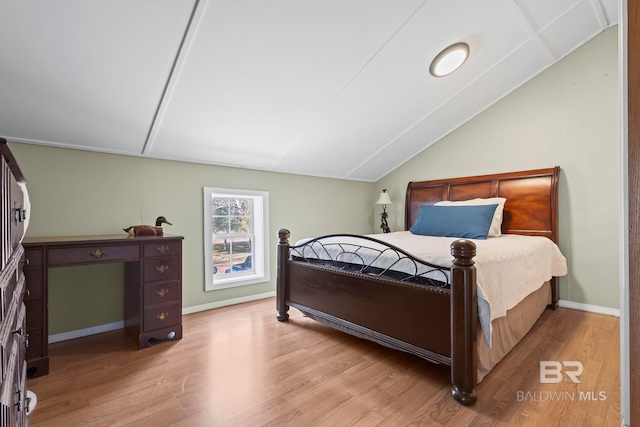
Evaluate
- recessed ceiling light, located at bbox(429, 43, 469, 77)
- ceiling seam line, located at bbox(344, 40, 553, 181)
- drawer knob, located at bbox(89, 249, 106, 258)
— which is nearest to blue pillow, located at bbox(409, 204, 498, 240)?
ceiling seam line, located at bbox(344, 40, 553, 181)

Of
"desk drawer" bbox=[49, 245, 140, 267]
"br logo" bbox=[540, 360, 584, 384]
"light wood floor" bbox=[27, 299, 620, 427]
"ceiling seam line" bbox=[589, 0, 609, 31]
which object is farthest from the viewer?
"ceiling seam line" bbox=[589, 0, 609, 31]

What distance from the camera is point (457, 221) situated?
3.26 metres

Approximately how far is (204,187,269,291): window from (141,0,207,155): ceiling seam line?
823 mm

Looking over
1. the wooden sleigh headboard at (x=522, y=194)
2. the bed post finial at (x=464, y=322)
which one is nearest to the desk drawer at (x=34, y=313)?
the bed post finial at (x=464, y=322)

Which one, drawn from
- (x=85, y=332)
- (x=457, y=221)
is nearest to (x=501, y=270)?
(x=457, y=221)

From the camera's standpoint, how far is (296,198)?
13.5 ft

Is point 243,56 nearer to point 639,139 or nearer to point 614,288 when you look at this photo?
point 639,139

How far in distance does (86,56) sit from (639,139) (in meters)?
2.53

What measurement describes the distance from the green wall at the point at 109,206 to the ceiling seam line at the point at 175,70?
368mm

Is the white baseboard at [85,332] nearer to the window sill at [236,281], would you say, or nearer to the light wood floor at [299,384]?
the light wood floor at [299,384]

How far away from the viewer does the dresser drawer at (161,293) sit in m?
2.41

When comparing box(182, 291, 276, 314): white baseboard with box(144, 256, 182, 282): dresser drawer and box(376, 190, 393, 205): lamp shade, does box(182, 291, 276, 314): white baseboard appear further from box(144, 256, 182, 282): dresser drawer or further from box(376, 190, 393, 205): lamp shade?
box(376, 190, 393, 205): lamp shade

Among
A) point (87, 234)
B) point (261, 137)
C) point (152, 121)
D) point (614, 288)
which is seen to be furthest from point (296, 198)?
point (614, 288)

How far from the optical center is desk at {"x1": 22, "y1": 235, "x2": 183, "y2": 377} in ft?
6.59
